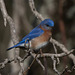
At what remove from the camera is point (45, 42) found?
4.17m

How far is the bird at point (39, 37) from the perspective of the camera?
4131mm

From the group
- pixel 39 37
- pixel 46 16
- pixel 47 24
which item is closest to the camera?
pixel 39 37

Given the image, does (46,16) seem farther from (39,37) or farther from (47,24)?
(39,37)

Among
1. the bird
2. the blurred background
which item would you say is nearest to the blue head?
the bird

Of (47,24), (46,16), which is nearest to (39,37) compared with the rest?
(47,24)

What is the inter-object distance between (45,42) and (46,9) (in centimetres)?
328

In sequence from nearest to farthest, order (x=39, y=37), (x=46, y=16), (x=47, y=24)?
(x=39, y=37) → (x=47, y=24) → (x=46, y=16)

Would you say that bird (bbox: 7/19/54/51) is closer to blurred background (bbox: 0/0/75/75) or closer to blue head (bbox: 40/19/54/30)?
blue head (bbox: 40/19/54/30)

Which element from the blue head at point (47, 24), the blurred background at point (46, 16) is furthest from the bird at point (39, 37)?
the blurred background at point (46, 16)

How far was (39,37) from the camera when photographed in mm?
4305

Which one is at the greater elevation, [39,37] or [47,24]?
[47,24]

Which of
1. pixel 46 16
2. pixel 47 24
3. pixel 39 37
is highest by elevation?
pixel 46 16

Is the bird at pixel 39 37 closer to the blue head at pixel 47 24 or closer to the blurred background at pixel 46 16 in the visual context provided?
the blue head at pixel 47 24

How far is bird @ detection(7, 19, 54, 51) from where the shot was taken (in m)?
4.13
